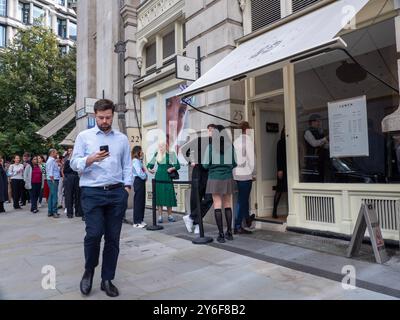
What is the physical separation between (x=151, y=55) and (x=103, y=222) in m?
8.43

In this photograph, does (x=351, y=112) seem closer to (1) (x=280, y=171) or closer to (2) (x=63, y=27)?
(1) (x=280, y=171)

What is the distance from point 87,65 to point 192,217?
32.0 feet

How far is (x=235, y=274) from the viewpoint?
4418 millimetres

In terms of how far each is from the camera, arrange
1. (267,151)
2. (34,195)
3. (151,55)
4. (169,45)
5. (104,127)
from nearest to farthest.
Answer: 1. (104,127)
2. (267,151)
3. (169,45)
4. (151,55)
5. (34,195)

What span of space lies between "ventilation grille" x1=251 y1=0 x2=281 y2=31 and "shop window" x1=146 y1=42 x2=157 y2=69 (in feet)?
13.9

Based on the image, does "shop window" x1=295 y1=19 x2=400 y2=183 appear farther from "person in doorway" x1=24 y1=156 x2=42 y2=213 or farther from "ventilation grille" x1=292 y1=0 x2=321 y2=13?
"person in doorway" x1=24 y1=156 x2=42 y2=213

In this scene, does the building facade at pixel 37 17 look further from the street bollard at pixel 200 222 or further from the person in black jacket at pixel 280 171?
the street bollard at pixel 200 222

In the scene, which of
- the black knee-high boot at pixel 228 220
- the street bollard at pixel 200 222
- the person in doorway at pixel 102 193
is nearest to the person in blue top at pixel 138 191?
the street bollard at pixel 200 222

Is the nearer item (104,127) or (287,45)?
(104,127)

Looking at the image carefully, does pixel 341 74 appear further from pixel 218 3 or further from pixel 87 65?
pixel 87 65

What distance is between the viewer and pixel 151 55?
1142 cm

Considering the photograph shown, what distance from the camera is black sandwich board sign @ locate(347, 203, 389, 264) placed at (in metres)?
4.59

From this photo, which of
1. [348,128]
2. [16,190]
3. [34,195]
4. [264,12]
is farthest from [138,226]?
[16,190]

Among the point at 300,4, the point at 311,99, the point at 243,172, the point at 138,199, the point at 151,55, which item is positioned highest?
the point at 151,55
